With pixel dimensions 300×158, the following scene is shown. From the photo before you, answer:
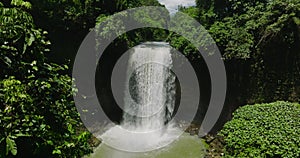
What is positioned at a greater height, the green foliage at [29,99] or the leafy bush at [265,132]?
the green foliage at [29,99]

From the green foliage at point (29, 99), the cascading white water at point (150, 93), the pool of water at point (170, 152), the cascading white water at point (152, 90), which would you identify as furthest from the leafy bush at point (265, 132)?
the cascading white water at point (152, 90)

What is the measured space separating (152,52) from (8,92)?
776 cm

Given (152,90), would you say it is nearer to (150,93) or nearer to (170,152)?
(150,93)

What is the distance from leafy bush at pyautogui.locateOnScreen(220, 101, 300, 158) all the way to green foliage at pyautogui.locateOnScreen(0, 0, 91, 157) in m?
3.27

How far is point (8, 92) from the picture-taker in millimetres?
1819

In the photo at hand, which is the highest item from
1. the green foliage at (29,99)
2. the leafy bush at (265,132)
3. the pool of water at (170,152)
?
the green foliage at (29,99)

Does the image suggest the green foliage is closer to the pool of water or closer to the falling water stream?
the pool of water

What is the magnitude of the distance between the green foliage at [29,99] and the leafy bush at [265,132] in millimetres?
3273

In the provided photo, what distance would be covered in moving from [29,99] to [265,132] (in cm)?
419

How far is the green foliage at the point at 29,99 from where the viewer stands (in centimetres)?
183

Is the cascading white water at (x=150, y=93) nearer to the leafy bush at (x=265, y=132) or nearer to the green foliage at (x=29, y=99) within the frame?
the leafy bush at (x=265, y=132)

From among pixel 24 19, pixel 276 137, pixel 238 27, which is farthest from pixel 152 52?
pixel 24 19

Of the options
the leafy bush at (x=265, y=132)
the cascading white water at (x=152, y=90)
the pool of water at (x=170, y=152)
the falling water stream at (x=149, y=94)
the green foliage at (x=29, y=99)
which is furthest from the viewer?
the cascading white water at (x=152, y=90)

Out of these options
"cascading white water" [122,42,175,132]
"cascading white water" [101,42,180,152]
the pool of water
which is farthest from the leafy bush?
"cascading white water" [122,42,175,132]
